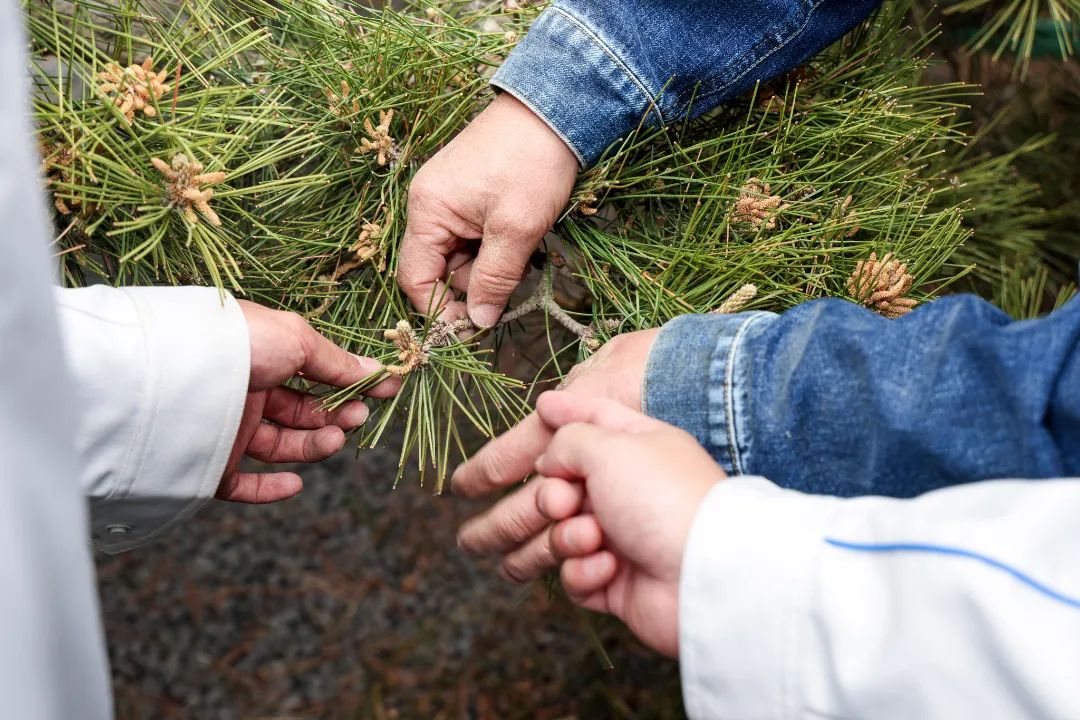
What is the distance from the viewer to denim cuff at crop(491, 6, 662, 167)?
468 millimetres

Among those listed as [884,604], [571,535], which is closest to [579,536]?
[571,535]

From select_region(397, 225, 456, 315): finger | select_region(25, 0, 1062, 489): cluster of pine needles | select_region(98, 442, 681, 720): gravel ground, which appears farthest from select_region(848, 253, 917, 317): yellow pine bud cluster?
select_region(98, 442, 681, 720): gravel ground

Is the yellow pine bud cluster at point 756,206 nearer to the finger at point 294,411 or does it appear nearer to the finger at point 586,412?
the finger at point 586,412

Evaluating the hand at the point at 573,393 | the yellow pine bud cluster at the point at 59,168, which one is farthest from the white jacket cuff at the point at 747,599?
the yellow pine bud cluster at the point at 59,168

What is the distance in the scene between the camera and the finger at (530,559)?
1.50ft

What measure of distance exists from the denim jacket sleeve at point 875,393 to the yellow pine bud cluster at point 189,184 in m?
0.22

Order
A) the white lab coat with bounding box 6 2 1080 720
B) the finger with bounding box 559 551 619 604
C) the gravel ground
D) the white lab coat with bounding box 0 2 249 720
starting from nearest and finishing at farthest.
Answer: the white lab coat with bounding box 0 2 249 720 < the white lab coat with bounding box 6 2 1080 720 < the finger with bounding box 559 551 619 604 < the gravel ground

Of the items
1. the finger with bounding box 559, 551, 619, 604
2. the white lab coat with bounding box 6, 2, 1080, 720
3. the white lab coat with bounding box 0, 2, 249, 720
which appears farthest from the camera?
the finger with bounding box 559, 551, 619, 604

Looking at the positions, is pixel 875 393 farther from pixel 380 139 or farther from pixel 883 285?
pixel 380 139

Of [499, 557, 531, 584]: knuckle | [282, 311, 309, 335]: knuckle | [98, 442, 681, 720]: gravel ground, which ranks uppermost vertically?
[282, 311, 309, 335]: knuckle

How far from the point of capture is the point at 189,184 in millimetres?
403

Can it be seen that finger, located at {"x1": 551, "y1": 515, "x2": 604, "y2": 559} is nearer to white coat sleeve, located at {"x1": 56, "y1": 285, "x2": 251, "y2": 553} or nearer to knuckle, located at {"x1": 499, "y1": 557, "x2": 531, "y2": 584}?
knuckle, located at {"x1": 499, "y1": 557, "x2": 531, "y2": 584}

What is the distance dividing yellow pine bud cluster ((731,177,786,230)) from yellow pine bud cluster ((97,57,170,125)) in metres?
0.29

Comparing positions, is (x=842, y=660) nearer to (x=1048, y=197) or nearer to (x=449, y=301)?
(x=449, y=301)
